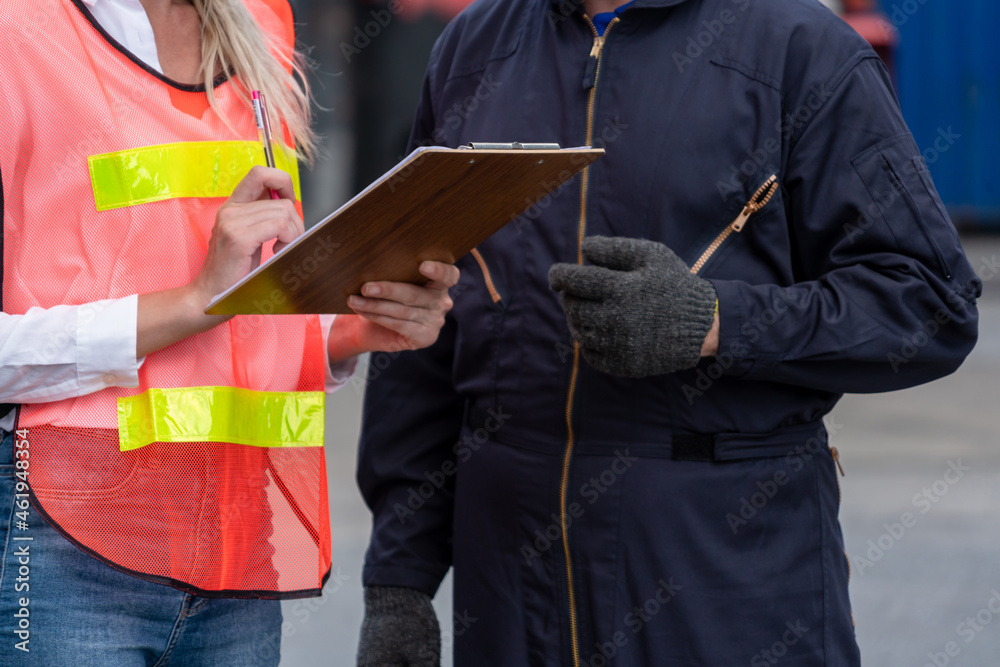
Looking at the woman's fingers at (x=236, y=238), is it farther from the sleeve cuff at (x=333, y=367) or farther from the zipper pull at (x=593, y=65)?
the zipper pull at (x=593, y=65)

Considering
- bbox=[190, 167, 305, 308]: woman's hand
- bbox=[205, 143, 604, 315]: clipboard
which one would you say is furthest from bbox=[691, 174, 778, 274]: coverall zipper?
bbox=[190, 167, 305, 308]: woman's hand

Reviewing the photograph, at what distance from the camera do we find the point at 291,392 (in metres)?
1.72

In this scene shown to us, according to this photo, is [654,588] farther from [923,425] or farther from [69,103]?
[923,425]

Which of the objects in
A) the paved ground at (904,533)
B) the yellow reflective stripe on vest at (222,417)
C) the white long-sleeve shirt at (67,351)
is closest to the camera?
the white long-sleeve shirt at (67,351)

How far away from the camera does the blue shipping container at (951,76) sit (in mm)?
10773

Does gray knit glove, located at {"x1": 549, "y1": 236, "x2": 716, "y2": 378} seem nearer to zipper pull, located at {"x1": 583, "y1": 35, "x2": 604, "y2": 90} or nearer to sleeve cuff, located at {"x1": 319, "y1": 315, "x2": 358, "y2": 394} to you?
zipper pull, located at {"x1": 583, "y1": 35, "x2": 604, "y2": 90}

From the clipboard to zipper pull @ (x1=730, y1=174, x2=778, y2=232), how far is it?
0.32 m

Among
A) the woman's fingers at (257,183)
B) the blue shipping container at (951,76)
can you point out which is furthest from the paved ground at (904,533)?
the blue shipping container at (951,76)

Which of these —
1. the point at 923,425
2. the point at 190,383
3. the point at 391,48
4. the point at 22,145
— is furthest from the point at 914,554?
the point at 391,48

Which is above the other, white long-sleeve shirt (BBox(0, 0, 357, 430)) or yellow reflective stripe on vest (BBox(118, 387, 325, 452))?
white long-sleeve shirt (BBox(0, 0, 357, 430))

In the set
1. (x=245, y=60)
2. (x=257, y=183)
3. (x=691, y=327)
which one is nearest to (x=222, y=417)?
(x=257, y=183)

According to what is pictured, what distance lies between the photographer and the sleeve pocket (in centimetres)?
157

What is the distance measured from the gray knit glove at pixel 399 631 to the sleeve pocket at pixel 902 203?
1.02 m

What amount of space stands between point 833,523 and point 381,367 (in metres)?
0.85
